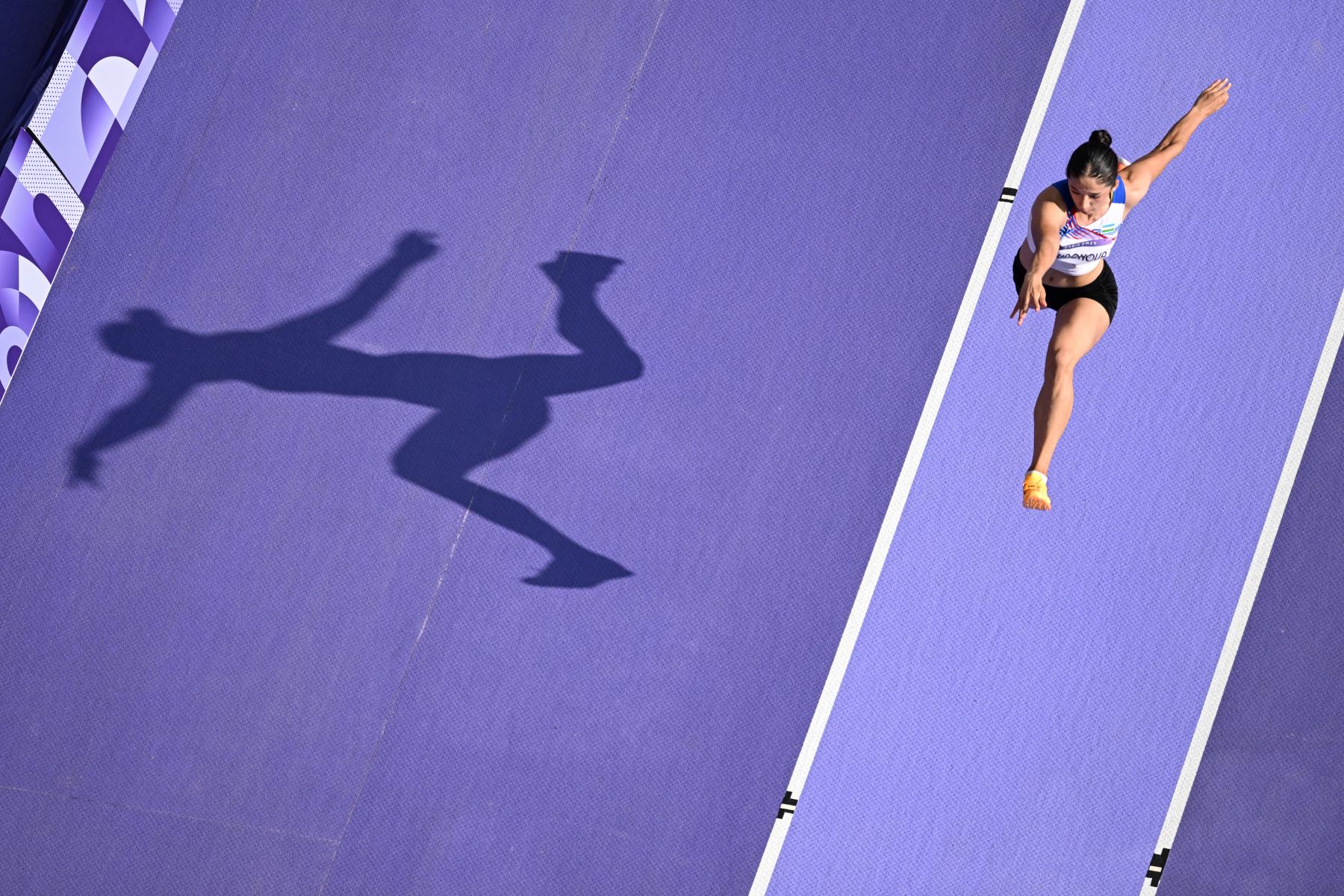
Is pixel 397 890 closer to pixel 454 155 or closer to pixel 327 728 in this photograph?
pixel 327 728

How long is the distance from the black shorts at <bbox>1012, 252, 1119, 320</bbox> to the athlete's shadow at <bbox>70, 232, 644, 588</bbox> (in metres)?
1.32

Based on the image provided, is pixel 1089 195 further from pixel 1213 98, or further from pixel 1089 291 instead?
pixel 1213 98

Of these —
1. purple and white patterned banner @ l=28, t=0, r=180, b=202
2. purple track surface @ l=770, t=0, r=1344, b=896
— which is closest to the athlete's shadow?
purple and white patterned banner @ l=28, t=0, r=180, b=202

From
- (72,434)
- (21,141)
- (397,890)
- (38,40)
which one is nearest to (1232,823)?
(397,890)

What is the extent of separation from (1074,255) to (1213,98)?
75cm

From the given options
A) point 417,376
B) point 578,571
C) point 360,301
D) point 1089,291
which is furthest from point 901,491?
point 360,301

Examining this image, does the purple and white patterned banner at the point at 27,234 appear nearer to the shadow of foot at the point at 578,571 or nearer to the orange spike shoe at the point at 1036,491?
the shadow of foot at the point at 578,571

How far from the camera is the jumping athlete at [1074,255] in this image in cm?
357

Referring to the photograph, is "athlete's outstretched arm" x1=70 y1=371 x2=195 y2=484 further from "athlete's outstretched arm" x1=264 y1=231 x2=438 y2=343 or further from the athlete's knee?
the athlete's knee

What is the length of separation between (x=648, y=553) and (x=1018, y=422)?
1275 millimetres

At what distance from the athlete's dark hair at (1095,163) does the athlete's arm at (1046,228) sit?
0.10 m

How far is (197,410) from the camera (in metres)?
3.80

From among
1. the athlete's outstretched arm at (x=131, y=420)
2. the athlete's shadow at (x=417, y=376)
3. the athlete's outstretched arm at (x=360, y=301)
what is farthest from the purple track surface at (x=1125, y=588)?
the athlete's outstretched arm at (x=131, y=420)

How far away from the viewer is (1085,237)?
3602 millimetres
